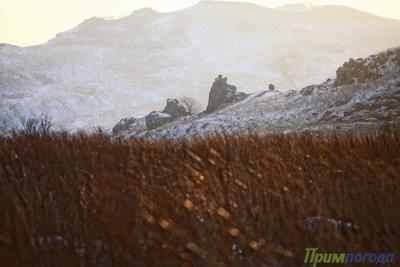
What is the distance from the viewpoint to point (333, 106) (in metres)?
28.6

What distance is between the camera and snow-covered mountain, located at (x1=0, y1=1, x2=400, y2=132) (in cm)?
10950

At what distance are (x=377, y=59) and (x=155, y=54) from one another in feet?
453

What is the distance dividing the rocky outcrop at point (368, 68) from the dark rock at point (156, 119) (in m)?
16.1

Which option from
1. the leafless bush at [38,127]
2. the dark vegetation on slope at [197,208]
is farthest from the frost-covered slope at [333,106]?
the dark vegetation on slope at [197,208]

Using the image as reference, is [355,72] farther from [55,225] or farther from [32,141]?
[55,225]

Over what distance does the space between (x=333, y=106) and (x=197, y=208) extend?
88.6 ft

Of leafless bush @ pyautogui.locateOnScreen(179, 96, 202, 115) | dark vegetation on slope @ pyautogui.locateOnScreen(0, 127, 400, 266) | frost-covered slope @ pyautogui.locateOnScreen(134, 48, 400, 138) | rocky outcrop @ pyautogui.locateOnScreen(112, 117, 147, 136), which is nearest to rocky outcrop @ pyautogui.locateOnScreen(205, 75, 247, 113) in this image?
leafless bush @ pyautogui.locateOnScreen(179, 96, 202, 115)

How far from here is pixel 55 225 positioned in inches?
106

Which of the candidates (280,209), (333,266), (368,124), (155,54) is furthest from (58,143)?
(155,54)

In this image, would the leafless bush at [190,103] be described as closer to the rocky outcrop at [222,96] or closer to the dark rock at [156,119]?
the rocky outcrop at [222,96]

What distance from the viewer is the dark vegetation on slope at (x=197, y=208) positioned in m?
2.44

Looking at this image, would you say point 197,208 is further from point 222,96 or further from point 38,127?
point 222,96

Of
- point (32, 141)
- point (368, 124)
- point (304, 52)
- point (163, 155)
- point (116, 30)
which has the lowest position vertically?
point (368, 124)

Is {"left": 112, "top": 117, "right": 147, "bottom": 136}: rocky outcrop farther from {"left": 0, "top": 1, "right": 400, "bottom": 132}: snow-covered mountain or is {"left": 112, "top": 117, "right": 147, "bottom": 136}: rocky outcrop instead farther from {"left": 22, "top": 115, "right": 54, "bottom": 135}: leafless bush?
{"left": 0, "top": 1, "right": 400, "bottom": 132}: snow-covered mountain
